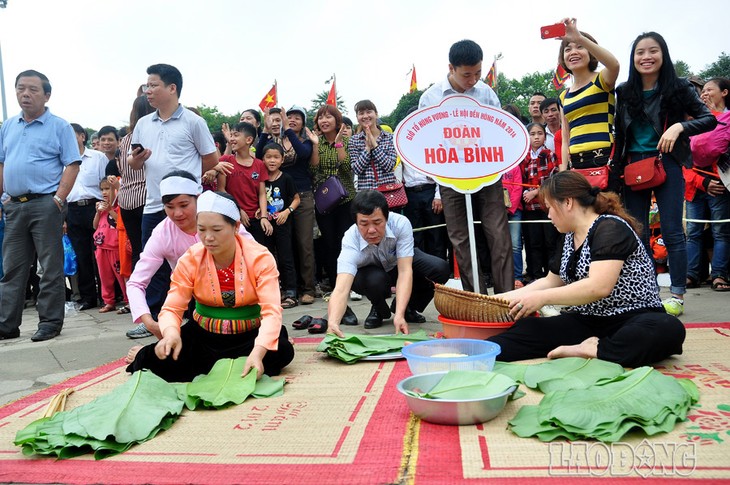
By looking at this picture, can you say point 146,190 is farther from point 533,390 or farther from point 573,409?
point 573,409

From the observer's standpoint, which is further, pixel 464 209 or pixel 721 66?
pixel 721 66

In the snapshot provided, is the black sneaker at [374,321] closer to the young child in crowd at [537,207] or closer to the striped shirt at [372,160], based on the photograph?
the striped shirt at [372,160]

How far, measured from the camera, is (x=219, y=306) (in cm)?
300

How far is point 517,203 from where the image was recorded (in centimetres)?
588

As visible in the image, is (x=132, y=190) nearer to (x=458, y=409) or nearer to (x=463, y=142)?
(x=463, y=142)

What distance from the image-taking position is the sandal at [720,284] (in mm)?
4987

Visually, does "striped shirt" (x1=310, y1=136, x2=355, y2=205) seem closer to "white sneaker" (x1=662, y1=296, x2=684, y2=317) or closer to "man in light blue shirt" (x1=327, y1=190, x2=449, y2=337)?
"man in light blue shirt" (x1=327, y1=190, x2=449, y2=337)

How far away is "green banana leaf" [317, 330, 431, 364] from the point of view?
3.12 meters

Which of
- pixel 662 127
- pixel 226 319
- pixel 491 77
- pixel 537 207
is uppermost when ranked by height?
pixel 491 77

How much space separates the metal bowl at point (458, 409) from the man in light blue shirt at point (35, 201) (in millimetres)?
3475

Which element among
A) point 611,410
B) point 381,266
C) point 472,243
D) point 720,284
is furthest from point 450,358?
point 720,284

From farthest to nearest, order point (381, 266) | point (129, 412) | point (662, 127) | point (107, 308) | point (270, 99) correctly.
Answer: point (270, 99)
point (107, 308)
point (381, 266)
point (662, 127)
point (129, 412)

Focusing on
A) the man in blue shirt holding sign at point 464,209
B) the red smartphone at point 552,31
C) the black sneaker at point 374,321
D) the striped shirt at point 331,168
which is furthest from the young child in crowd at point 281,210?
the red smartphone at point 552,31

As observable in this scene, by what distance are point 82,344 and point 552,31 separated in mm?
3577
